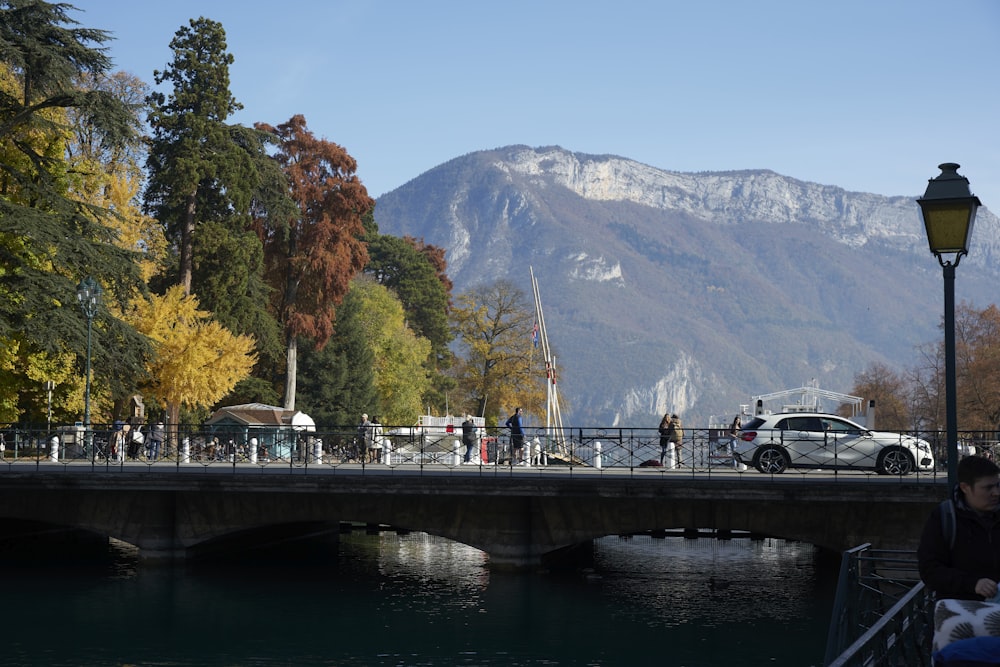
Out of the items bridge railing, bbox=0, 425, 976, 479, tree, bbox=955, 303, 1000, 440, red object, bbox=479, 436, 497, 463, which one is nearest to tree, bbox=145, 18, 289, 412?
bridge railing, bbox=0, 425, 976, 479

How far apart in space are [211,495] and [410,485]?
18.3 ft

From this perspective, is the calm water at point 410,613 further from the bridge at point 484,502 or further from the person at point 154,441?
the person at point 154,441

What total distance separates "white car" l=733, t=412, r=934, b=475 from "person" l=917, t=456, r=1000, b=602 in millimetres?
24242

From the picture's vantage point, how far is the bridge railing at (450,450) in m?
32.2

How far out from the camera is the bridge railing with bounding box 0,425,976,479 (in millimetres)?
32219

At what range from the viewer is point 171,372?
4678cm

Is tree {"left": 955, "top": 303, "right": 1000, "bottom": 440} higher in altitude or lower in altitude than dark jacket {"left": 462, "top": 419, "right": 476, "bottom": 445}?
higher

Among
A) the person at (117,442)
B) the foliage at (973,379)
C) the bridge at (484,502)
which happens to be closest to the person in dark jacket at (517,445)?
the bridge at (484,502)

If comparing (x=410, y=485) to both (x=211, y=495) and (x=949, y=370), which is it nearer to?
(x=211, y=495)

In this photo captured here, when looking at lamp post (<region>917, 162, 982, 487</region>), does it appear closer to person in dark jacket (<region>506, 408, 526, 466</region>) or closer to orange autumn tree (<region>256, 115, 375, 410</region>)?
person in dark jacket (<region>506, 408, 526, 466</region>)

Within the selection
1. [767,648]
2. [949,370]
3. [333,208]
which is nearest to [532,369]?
[333,208]

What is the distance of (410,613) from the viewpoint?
88.9ft

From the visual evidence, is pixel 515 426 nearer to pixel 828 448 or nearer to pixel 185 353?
pixel 828 448

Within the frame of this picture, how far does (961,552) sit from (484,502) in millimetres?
23246
